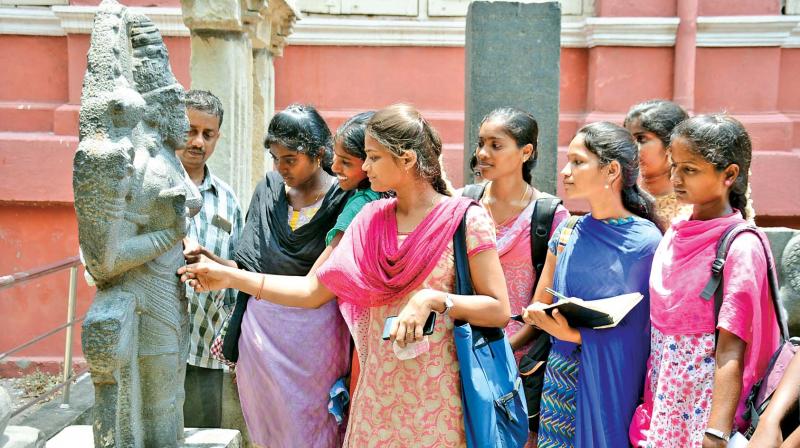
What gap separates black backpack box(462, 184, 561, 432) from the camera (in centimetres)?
286

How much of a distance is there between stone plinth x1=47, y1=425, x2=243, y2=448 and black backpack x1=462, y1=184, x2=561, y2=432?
3.31 feet

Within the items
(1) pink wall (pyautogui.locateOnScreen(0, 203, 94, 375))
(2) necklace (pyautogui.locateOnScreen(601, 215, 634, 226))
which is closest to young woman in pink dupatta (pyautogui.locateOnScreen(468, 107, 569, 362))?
(2) necklace (pyautogui.locateOnScreen(601, 215, 634, 226))

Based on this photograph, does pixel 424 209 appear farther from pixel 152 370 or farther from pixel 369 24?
pixel 369 24

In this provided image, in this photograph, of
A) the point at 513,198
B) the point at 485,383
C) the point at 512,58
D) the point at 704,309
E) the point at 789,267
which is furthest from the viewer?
the point at 512,58

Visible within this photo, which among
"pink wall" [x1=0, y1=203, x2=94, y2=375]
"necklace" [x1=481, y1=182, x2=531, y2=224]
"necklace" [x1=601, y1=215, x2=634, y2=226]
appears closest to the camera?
"necklace" [x1=601, y1=215, x2=634, y2=226]

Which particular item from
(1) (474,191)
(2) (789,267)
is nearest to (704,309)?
(1) (474,191)

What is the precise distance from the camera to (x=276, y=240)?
2.89 metres

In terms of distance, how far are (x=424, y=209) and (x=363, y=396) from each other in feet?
1.87

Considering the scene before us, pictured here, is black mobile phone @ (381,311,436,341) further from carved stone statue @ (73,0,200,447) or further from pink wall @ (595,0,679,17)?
pink wall @ (595,0,679,17)

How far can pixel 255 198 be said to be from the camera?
2994 millimetres

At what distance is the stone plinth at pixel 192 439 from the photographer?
2.54 metres

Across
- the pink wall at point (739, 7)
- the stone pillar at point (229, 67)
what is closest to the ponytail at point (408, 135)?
the stone pillar at point (229, 67)

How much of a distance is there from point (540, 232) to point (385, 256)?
2.80ft

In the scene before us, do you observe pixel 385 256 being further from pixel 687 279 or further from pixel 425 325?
pixel 687 279
